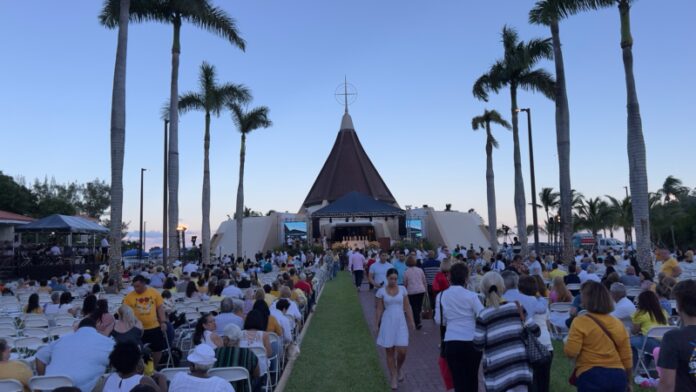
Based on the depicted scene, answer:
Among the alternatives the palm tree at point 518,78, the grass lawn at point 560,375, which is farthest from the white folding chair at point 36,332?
the palm tree at point 518,78

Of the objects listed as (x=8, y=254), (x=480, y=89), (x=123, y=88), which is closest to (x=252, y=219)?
(x=8, y=254)

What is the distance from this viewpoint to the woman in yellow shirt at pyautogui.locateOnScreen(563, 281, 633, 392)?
4.05 m

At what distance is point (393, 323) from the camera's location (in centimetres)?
724

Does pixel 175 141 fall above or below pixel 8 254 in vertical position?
above

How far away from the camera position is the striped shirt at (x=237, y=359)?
17.8ft

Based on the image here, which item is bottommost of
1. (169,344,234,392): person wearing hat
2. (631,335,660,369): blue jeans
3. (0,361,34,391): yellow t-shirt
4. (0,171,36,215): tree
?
(631,335,660,369): blue jeans

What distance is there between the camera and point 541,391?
17.6ft

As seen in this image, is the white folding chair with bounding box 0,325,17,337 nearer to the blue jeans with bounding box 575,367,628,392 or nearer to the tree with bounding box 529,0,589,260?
the blue jeans with bounding box 575,367,628,392

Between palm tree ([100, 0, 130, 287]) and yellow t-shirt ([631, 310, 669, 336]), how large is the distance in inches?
501

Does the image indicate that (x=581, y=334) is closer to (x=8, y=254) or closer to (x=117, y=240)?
(x=117, y=240)

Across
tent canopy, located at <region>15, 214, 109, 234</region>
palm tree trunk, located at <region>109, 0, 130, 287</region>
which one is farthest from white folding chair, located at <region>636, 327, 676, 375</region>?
tent canopy, located at <region>15, 214, 109, 234</region>

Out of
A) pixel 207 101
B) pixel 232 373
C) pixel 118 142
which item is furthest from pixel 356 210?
pixel 232 373

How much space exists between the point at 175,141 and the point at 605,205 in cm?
5551

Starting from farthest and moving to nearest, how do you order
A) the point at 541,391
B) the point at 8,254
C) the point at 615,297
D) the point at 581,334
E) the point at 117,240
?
the point at 8,254 → the point at 117,240 → the point at 615,297 → the point at 541,391 → the point at 581,334
